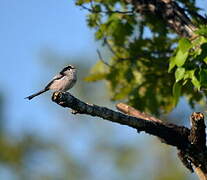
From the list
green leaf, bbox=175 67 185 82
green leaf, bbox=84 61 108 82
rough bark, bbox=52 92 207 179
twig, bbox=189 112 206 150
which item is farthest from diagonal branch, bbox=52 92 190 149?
green leaf, bbox=84 61 108 82

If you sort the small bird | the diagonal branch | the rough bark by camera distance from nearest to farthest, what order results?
the diagonal branch < the rough bark < the small bird

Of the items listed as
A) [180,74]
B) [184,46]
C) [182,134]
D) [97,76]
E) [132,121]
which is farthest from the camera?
[97,76]

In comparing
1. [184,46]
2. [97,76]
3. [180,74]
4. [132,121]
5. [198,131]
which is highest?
[97,76]

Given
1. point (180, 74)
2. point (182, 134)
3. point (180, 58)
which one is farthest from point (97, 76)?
point (180, 58)

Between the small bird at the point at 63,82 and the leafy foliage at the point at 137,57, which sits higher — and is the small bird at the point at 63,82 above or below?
below

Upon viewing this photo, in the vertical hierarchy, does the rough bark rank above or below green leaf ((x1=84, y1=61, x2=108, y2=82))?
below

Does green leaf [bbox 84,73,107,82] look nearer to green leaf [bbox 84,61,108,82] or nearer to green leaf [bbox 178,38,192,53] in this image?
green leaf [bbox 84,61,108,82]

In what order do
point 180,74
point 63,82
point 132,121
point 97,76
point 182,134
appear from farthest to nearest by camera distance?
point 97,76 → point 63,82 → point 182,134 → point 132,121 → point 180,74

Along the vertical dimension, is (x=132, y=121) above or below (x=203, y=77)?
below

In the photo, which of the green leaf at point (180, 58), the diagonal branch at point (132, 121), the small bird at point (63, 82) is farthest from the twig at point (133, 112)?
the green leaf at point (180, 58)

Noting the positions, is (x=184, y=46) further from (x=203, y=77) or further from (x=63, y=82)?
(x=63, y=82)

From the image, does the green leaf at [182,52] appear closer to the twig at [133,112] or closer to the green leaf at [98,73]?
the twig at [133,112]

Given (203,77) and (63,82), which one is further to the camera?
(63,82)

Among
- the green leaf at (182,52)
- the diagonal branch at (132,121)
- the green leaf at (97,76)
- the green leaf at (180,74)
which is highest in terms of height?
the green leaf at (97,76)
